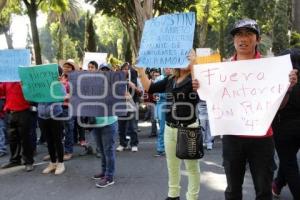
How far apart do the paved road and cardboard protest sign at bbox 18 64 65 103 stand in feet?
3.94

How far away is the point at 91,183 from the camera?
6.82 meters

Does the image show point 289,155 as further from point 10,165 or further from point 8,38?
point 8,38

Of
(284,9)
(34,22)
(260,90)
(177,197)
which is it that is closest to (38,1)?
(34,22)

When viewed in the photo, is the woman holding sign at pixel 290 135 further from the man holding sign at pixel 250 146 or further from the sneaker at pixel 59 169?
the sneaker at pixel 59 169

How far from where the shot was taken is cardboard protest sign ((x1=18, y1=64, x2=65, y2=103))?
23.0 feet

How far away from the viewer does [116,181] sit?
6.88 m

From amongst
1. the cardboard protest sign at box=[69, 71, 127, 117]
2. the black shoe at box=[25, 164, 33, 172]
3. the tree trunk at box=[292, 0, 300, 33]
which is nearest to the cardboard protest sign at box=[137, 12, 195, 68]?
the cardboard protest sign at box=[69, 71, 127, 117]

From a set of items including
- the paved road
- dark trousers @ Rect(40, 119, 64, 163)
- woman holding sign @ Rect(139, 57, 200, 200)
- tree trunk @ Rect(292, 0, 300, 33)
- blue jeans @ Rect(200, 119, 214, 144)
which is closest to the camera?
woman holding sign @ Rect(139, 57, 200, 200)

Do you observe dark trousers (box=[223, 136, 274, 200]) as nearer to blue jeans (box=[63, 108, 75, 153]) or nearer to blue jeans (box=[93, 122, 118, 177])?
blue jeans (box=[93, 122, 118, 177])

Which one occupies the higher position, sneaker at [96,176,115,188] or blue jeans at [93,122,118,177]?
blue jeans at [93,122,118,177]

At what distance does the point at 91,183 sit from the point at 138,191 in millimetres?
846

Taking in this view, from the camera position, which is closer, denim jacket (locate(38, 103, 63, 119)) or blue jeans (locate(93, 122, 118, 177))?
blue jeans (locate(93, 122, 118, 177))

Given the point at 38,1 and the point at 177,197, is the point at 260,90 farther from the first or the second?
the point at 38,1

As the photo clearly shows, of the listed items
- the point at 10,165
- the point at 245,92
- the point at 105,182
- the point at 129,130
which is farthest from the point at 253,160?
the point at 129,130
